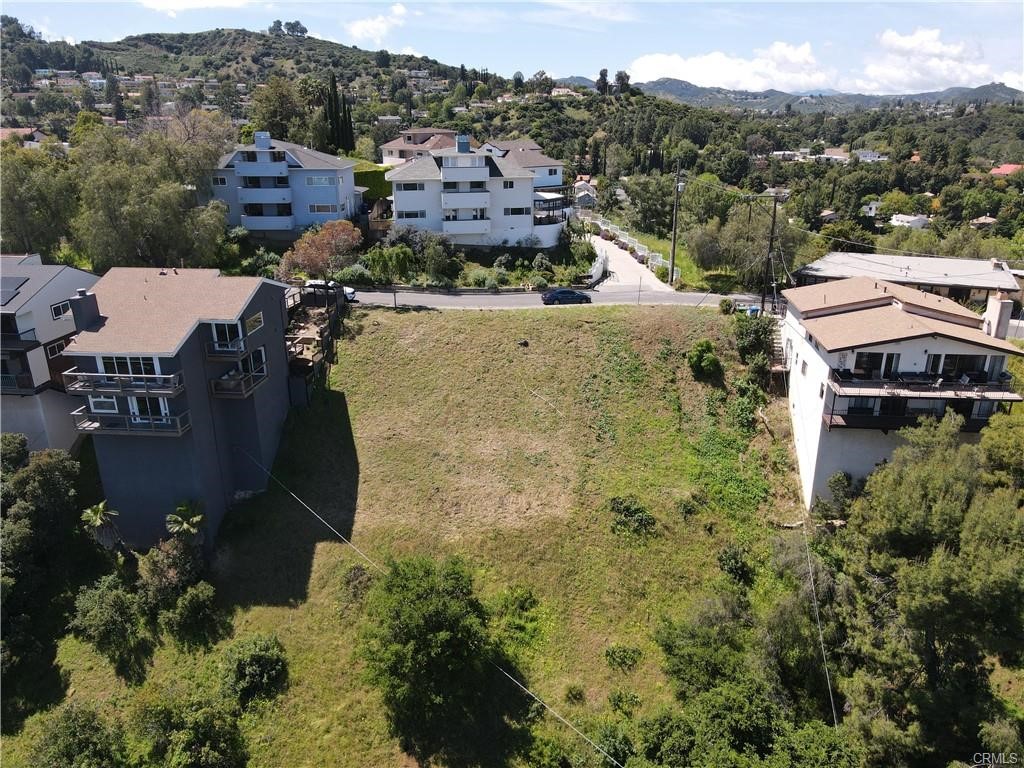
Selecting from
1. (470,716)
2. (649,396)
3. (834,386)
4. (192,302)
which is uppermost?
(192,302)

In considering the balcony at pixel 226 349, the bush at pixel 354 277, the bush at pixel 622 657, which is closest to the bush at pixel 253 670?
the balcony at pixel 226 349

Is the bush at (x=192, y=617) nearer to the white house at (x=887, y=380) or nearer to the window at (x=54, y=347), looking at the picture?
the window at (x=54, y=347)

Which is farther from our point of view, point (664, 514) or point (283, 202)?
point (283, 202)

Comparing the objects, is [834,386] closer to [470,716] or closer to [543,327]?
[543,327]

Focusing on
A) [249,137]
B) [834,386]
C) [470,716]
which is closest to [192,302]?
[470,716]

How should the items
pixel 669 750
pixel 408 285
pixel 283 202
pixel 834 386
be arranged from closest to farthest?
pixel 669 750, pixel 834 386, pixel 408 285, pixel 283 202

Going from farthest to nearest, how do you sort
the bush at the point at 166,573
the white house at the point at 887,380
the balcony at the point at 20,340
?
1. the balcony at the point at 20,340
2. the white house at the point at 887,380
3. the bush at the point at 166,573

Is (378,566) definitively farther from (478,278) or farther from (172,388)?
(478,278)

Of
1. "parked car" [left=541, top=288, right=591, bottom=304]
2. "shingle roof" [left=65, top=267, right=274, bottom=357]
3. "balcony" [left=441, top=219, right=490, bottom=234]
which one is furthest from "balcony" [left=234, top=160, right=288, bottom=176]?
"parked car" [left=541, top=288, right=591, bottom=304]
